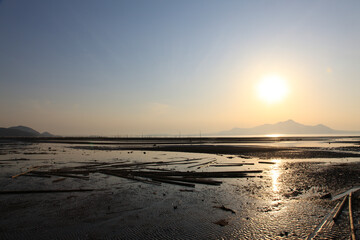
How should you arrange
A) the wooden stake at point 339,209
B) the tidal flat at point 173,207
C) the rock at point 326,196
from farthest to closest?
the rock at point 326,196
the wooden stake at point 339,209
the tidal flat at point 173,207

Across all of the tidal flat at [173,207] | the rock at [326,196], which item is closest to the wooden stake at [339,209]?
the tidal flat at [173,207]

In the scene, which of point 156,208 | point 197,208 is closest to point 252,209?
point 197,208

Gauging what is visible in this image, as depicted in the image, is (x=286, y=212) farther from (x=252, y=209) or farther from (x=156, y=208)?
(x=156, y=208)

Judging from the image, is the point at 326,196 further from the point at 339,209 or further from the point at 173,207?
the point at 173,207

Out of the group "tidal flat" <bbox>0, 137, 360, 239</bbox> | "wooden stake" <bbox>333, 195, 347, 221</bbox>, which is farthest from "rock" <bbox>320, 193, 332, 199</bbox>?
"wooden stake" <bbox>333, 195, 347, 221</bbox>

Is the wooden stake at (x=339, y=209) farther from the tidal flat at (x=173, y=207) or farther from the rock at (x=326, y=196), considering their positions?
the rock at (x=326, y=196)

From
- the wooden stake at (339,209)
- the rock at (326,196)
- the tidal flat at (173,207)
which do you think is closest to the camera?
the tidal flat at (173,207)

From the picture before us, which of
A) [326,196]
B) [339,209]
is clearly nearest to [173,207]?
[339,209]

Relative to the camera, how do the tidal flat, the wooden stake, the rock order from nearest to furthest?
the tidal flat, the wooden stake, the rock

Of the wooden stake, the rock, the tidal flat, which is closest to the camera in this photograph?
the tidal flat

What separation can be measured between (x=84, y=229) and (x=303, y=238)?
303 inches

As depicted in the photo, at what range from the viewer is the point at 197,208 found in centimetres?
1048

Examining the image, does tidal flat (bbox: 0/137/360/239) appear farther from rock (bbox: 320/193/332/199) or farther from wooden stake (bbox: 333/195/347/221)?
wooden stake (bbox: 333/195/347/221)

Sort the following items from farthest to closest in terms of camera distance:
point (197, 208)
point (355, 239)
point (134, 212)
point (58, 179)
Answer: point (58, 179) < point (197, 208) < point (134, 212) < point (355, 239)
